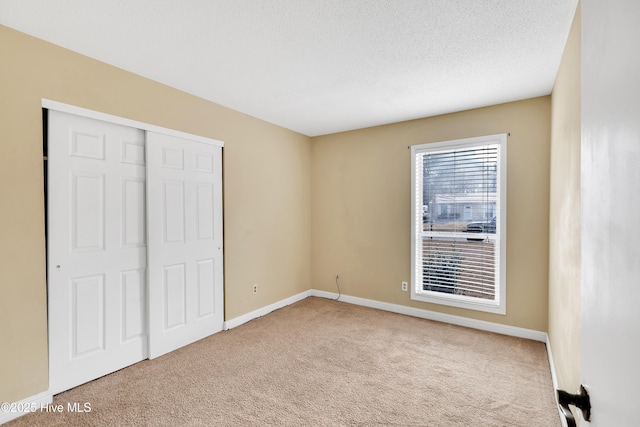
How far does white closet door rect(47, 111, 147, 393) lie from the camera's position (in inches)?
89.1

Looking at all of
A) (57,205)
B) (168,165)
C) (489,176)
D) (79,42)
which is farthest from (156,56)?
(489,176)

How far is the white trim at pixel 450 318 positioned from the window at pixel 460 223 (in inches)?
6.5

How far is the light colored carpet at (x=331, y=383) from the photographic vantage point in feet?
6.68

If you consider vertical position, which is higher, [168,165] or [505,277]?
[168,165]

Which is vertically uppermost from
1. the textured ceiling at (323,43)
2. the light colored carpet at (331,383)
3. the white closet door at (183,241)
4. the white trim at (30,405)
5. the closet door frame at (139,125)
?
the textured ceiling at (323,43)

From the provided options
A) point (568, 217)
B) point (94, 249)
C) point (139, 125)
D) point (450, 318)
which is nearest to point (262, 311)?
point (94, 249)

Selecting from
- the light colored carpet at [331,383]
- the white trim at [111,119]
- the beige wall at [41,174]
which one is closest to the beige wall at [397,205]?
the light colored carpet at [331,383]

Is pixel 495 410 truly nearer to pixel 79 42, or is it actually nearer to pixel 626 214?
pixel 626 214

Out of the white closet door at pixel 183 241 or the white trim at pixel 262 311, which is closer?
the white closet door at pixel 183 241

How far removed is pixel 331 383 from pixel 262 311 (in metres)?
1.77

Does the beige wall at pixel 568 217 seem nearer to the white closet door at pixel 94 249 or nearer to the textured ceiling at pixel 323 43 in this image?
the textured ceiling at pixel 323 43

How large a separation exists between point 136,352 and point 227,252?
1.29 metres

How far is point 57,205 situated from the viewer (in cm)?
226

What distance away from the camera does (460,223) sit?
366 centimetres
